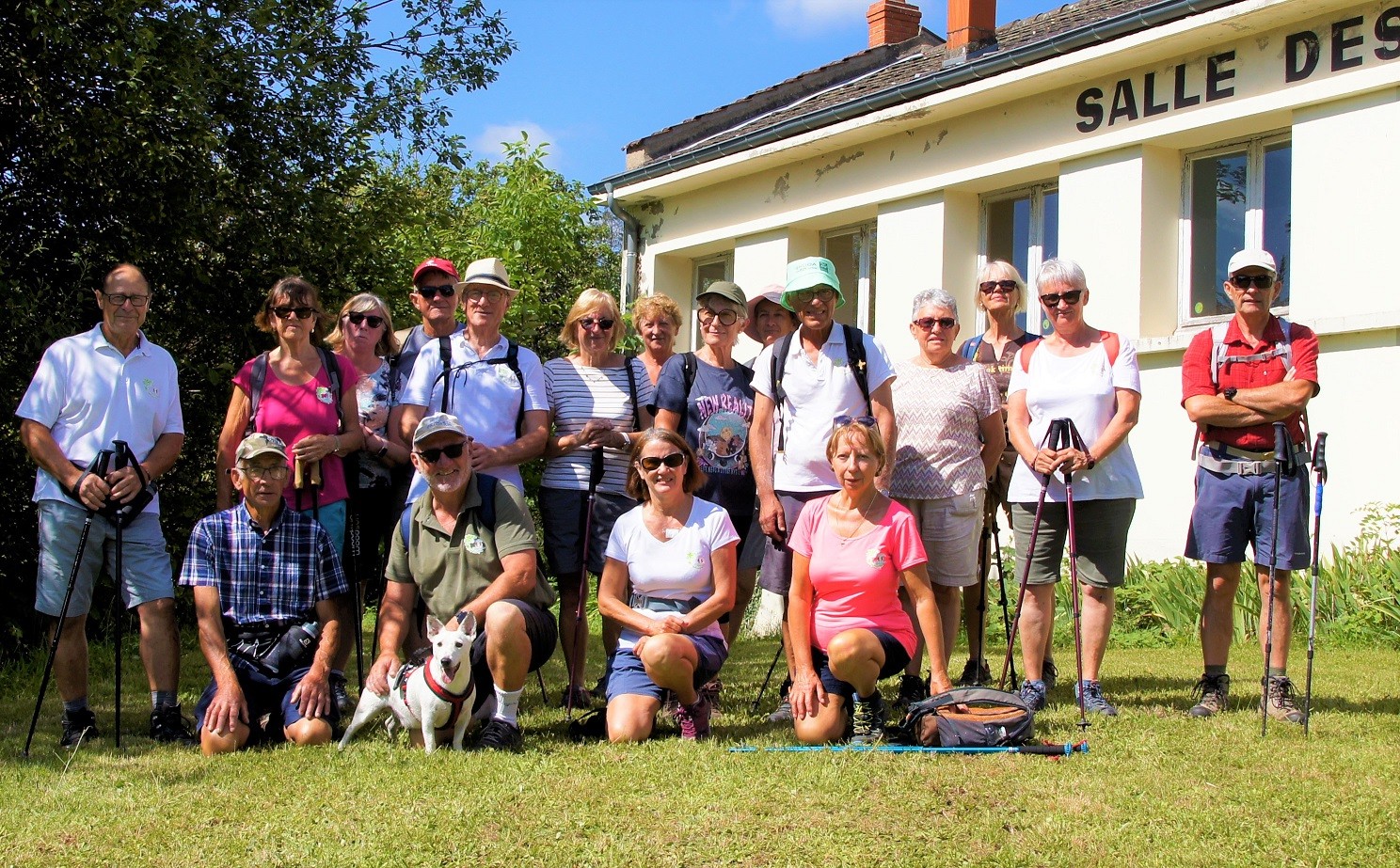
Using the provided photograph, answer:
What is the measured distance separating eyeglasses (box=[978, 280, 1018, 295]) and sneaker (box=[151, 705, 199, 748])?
168 inches

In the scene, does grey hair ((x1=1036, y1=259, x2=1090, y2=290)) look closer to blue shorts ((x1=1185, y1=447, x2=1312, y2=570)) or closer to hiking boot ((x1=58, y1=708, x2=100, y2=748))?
blue shorts ((x1=1185, y1=447, x2=1312, y2=570))

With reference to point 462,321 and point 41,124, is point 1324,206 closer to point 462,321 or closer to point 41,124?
point 462,321

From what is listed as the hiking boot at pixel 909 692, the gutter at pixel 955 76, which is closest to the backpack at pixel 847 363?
the hiking boot at pixel 909 692

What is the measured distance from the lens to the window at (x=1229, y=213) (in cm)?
1030

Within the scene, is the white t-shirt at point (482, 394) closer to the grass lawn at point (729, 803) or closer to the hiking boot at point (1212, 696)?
the grass lawn at point (729, 803)

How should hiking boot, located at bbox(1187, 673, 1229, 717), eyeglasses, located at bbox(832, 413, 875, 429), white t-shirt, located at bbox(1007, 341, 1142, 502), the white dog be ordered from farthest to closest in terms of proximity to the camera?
white t-shirt, located at bbox(1007, 341, 1142, 502)
hiking boot, located at bbox(1187, 673, 1229, 717)
eyeglasses, located at bbox(832, 413, 875, 429)
the white dog

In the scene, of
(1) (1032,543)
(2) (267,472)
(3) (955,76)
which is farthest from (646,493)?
(3) (955,76)

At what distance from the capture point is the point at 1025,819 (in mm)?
4242

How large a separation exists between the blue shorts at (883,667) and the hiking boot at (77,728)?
10.5 feet

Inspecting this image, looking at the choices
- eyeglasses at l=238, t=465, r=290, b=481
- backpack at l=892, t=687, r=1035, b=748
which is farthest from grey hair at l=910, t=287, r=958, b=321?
eyeglasses at l=238, t=465, r=290, b=481

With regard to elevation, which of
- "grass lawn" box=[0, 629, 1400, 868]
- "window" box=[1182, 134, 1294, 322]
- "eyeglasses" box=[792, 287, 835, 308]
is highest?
"window" box=[1182, 134, 1294, 322]

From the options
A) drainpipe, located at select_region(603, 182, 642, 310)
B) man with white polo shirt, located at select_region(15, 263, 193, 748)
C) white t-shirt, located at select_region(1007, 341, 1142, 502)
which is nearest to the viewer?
man with white polo shirt, located at select_region(15, 263, 193, 748)

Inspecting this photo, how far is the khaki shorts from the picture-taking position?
6.40 metres

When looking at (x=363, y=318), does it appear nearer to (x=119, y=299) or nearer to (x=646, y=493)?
(x=119, y=299)
